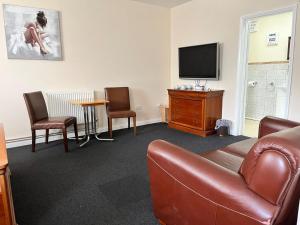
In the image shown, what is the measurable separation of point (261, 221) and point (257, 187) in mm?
136

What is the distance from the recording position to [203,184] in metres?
1.17

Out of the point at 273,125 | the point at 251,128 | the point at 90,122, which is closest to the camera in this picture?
the point at 273,125

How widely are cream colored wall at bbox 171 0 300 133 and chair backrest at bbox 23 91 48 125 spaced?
116 inches

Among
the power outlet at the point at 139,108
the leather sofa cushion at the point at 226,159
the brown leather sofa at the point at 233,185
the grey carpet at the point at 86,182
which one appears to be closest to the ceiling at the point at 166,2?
the power outlet at the point at 139,108

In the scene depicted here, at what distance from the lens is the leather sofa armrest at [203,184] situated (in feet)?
3.25

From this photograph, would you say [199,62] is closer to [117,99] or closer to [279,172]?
[117,99]

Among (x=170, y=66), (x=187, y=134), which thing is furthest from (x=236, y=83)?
(x=170, y=66)

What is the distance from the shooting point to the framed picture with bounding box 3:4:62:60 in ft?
11.3

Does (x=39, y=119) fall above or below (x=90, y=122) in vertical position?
above

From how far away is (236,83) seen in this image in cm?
399

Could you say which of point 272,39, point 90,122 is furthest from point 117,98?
point 272,39

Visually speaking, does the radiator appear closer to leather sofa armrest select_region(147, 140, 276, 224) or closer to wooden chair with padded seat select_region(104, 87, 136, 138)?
wooden chair with padded seat select_region(104, 87, 136, 138)

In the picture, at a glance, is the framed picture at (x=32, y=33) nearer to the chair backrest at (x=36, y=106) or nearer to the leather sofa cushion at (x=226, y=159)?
the chair backrest at (x=36, y=106)

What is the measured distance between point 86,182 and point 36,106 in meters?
1.63
